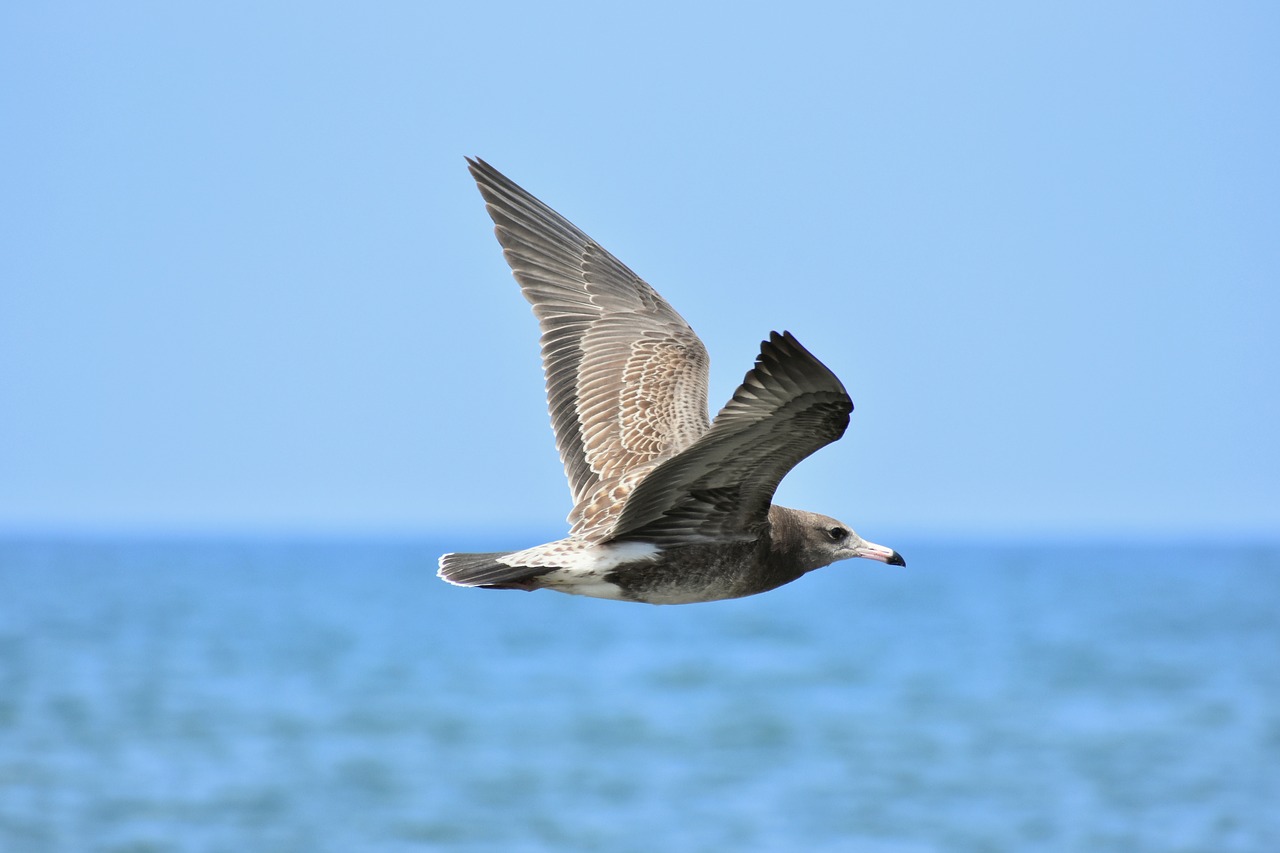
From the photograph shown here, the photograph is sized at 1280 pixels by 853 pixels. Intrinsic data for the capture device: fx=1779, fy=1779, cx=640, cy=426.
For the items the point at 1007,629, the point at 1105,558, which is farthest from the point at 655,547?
the point at 1105,558

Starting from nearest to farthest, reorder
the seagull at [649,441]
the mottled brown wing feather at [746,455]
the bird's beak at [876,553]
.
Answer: the mottled brown wing feather at [746,455] → the seagull at [649,441] → the bird's beak at [876,553]

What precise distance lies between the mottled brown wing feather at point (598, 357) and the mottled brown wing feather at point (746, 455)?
47 centimetres

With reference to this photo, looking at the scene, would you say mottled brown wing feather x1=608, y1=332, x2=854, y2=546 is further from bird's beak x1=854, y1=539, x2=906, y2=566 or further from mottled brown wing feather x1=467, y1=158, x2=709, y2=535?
bird's beak x1=854, y1=539, x2=906, y2=566

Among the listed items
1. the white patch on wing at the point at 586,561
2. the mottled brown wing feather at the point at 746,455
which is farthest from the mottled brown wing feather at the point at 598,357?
the mottled brown wing feather at the point at 746,455

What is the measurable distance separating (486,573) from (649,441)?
4.89ft

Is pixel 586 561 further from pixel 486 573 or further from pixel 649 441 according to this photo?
pixel 649 441

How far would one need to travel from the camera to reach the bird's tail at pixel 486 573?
7363 mm

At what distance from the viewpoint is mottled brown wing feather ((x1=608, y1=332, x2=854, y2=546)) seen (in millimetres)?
6488

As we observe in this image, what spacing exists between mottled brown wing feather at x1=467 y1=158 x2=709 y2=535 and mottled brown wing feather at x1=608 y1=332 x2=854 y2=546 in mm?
472

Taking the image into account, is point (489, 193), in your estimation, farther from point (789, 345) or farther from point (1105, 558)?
point (1105, 558)

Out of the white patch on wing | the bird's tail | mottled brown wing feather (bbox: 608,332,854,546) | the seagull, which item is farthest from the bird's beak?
the bird's tail

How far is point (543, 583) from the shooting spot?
24.8 ft

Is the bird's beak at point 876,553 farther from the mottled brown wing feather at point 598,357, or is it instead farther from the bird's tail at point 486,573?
the bird's tail at point 486,573

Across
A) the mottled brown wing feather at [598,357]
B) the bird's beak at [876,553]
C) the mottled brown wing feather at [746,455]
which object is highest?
the mottled brown wing feather at [598,357]
